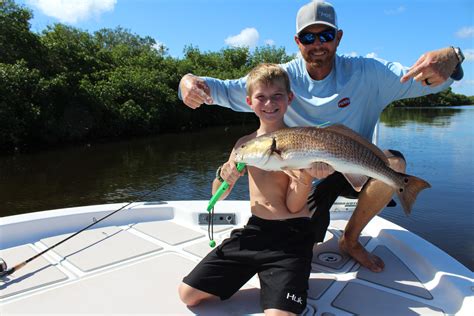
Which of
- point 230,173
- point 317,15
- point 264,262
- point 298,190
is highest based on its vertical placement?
point 317,15

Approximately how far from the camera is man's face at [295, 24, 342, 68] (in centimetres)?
308

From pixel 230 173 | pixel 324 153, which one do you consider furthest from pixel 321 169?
pixel 230 173

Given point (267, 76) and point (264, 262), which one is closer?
point (264, 262)

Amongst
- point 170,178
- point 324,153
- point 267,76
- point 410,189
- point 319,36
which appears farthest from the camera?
point 170,178

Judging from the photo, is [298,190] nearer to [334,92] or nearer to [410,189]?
[410,189]

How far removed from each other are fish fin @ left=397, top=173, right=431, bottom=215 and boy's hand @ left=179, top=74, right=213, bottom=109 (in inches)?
62.6

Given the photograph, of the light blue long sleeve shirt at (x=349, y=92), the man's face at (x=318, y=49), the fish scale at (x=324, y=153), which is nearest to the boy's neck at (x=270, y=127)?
the fish scale at (x=324, y=153)

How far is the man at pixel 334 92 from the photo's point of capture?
3012 mm

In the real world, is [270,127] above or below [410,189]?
above

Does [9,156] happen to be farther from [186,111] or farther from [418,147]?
[418,147]

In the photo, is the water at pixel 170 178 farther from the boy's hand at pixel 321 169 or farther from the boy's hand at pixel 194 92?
the boy's hand at pixel 194 92

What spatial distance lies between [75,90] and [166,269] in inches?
894

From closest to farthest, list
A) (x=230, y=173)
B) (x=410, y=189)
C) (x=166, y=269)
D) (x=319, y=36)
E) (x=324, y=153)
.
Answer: (x=324, y=153) < (x=410, y=189) < (x=230, y=173) < (x=166, y=269) < (x=319, y=36)

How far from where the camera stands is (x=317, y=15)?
302cm
